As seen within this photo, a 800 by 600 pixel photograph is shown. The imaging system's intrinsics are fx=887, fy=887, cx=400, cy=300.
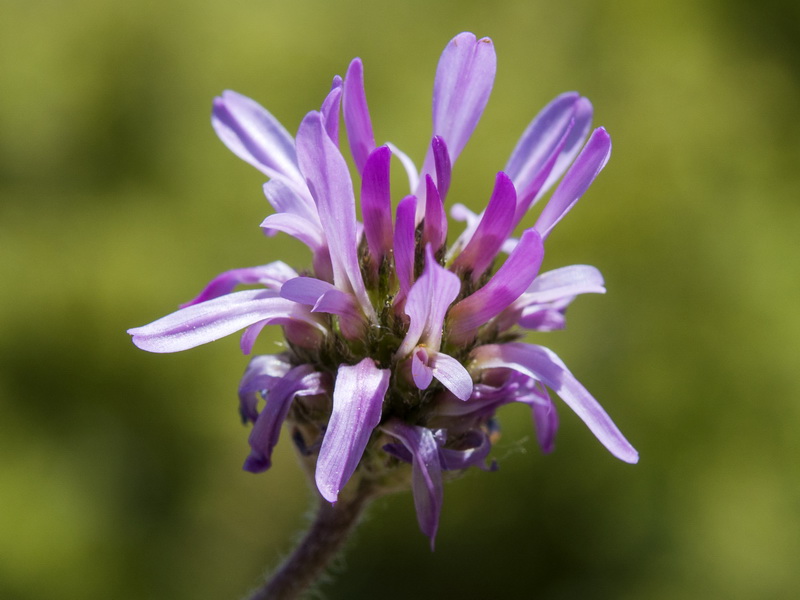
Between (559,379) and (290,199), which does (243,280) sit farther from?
(559,379)

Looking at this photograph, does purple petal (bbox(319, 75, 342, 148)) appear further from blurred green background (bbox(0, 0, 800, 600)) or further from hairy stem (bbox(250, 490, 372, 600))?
blurred green background (bbox(0, 0, 800, 600))

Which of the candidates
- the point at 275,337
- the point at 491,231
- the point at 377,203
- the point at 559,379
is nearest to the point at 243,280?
the point at 377,203

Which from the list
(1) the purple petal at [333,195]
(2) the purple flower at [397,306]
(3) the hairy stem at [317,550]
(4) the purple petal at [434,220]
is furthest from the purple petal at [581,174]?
(3) the hairy stem at [317,550]

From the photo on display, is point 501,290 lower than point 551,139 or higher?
lower

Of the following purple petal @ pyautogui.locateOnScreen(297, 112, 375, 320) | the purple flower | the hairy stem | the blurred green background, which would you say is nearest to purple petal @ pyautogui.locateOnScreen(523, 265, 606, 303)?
the purple flower

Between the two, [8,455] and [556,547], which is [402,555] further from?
[8,455]

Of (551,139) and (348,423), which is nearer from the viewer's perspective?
(348,423)

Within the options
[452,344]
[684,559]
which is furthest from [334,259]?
[684,559]

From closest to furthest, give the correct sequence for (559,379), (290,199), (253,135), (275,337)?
(559,379) < (290,199) < (253,135) < (275,337)
